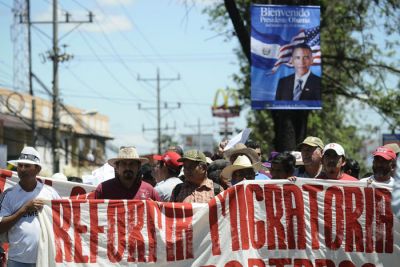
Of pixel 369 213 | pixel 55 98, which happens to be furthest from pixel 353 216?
pixel 55 98

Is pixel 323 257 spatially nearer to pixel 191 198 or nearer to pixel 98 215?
pixel 191 198

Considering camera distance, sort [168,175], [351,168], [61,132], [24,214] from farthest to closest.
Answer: [61,132] → [351,168] → [168,175] → [24,214]

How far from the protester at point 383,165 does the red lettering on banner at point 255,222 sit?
4.33 ft

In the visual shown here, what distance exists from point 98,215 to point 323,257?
→ 7.32ft

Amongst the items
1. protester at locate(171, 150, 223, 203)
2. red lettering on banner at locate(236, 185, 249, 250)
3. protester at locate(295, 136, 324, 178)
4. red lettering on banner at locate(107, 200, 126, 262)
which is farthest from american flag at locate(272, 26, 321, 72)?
red lettering on banner at locate(107, 200, 126, 262)

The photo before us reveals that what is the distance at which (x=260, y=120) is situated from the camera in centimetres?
3092

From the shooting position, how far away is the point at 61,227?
8.01 meters

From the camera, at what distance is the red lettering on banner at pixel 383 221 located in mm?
8055

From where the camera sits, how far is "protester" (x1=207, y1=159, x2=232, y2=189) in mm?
9727

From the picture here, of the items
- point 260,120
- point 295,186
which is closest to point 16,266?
point 295,186

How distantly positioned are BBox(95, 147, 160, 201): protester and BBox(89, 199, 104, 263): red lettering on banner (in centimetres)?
20

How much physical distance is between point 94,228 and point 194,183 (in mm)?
1099

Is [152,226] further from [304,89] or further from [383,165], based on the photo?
[304,89]

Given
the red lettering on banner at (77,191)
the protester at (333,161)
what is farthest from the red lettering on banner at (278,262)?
the red lettering on banner at (77,191)
